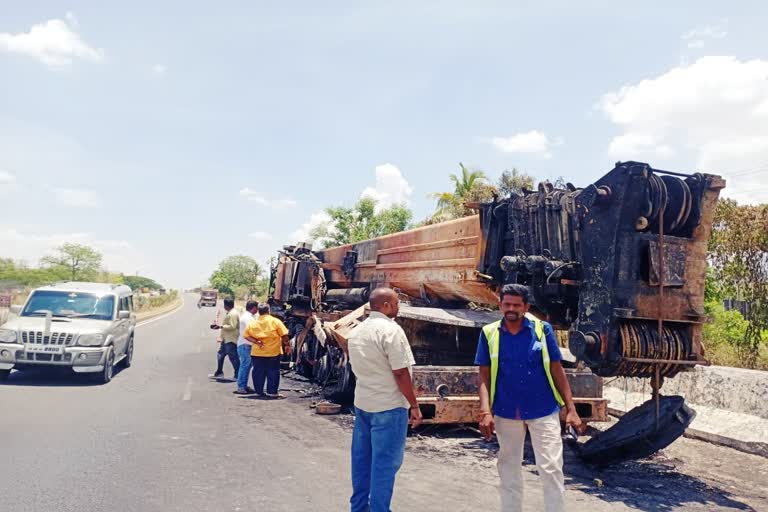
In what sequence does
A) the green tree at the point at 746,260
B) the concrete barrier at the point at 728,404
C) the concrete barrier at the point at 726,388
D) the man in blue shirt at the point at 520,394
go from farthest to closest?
1. the green tree at the point at 746,260
2. the concrete barrier at the point at 726,388
3. the concrete barrier at the point at 728,404
4. the man in blue shirt at the point at 520,394

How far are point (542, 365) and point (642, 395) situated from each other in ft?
18.4

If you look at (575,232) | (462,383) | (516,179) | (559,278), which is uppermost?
(516,179)

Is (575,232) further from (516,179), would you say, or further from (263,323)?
(516,179)

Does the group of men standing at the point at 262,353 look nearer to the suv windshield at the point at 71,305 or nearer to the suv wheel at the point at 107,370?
the suv wheel at the point at 107,370

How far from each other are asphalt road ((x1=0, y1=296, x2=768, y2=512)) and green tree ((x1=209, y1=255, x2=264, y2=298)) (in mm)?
92808

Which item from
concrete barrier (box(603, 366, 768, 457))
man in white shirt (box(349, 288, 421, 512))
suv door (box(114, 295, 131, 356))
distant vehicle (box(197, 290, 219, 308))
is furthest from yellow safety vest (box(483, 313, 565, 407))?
distant vehicle (box(197, 290, 219, 308))

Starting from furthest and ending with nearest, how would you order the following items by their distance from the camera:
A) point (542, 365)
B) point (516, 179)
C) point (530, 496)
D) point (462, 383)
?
point (516, 179), point (462, 383), point (530, 496), point (542, 365)

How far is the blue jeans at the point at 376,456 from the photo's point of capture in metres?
3.77

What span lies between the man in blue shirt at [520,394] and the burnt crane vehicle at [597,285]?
1.33 m

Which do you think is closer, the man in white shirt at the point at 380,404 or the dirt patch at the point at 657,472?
the man in white shirt at the point at 380,404

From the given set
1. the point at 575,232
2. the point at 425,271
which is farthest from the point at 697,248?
the point at 425,271

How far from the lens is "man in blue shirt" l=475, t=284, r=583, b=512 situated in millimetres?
3957

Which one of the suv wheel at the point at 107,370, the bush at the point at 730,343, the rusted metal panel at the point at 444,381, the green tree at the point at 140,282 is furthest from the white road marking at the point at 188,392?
the green tree at the point at 140,282

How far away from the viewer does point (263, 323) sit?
974 cm
